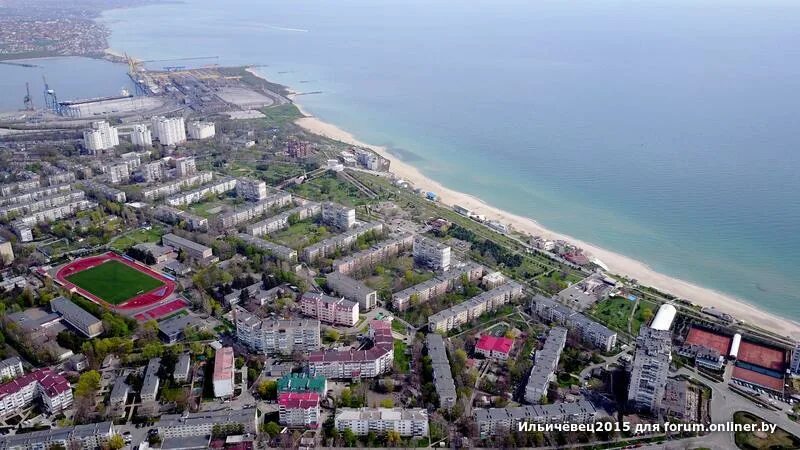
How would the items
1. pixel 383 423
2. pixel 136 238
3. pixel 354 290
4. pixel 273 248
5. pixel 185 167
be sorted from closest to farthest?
pixel 383 423 → pixel 354 290 → pixel 273 248 → pixel 136 238 → pixel 185 167

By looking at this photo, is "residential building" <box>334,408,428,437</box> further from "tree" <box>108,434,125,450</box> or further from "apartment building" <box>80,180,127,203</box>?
"apartment building" <box>80,180,127,203</box>

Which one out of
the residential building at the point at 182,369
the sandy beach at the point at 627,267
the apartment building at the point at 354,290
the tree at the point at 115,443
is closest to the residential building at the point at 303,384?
the residential building at the point at 182,369

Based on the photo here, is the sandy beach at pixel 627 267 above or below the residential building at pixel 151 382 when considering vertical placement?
above

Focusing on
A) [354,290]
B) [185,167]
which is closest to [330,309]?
[354,290]

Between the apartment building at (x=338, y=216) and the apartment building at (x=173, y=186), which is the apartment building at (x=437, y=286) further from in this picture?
the apartment building at (x=173, y=186)

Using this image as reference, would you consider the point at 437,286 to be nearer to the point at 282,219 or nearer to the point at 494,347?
the point at 494,347

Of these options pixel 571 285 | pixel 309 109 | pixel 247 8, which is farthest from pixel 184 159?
pixel 247 8

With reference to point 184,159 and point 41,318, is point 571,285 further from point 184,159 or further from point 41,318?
point 184,159
